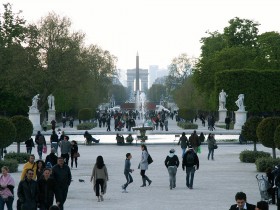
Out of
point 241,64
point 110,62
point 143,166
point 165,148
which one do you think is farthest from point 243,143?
point 110,62

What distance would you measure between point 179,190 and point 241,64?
6344 centimetres

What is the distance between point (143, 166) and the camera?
2339 centimetres

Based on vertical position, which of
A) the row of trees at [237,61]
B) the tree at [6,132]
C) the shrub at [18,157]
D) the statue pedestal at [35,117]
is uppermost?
the row of trees at [237,61]

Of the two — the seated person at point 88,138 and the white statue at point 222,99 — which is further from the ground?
the white statue at point 222,99

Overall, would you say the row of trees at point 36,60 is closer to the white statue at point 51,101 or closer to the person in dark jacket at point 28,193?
the white statue at point 51,101

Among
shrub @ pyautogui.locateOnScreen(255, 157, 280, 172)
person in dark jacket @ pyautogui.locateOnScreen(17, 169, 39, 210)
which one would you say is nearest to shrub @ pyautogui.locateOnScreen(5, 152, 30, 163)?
shrub @ pyautogui.locateOnScreen(255, 157, 280, 172)

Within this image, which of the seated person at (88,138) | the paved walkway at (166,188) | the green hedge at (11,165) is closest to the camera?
the paved walkway at (166,188)

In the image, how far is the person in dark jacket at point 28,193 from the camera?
1368 centimetres

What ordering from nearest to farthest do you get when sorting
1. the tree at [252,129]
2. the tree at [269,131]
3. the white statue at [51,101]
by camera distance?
the tree at [269,131] < the tree at [252,129] < the white statue at [51,101]

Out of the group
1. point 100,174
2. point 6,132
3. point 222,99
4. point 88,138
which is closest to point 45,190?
point 100,174

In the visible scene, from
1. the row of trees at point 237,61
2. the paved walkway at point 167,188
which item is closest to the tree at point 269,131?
the paved walkway at point 167,188

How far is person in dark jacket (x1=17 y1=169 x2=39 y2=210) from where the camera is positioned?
1368cm

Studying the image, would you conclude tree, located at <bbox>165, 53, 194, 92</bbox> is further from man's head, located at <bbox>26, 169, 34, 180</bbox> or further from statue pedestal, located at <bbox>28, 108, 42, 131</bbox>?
man's head, located at <bbox>26, 169, 34, 180</bbox>

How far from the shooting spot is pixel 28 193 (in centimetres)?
1370
